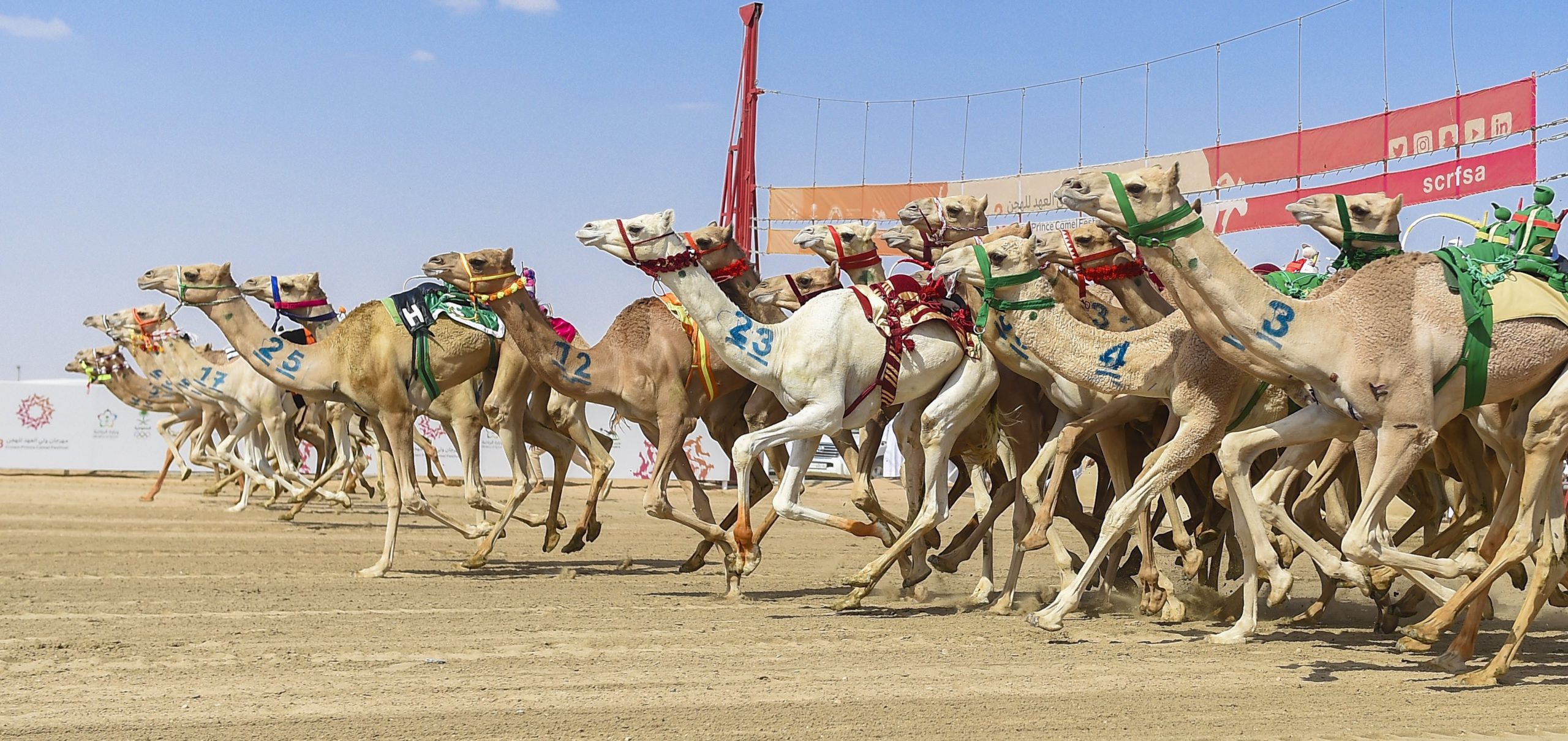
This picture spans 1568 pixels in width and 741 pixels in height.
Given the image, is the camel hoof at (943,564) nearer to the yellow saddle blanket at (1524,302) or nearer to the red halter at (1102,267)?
the red halter at (1102,267)

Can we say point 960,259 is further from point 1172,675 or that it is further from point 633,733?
point 633,733

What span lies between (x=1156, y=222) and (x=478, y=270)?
5.55 metres

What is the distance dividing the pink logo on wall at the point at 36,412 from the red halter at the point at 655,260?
25.7 m

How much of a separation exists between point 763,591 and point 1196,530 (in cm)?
310

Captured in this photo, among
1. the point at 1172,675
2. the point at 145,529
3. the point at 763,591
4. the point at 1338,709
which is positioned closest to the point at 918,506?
the point at 763,591

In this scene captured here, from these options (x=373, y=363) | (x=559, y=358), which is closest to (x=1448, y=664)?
(x=559, y=358)

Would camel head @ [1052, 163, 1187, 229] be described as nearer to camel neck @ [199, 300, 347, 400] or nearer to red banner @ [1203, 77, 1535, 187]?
camel neck @ [199, 300, 347, 400]

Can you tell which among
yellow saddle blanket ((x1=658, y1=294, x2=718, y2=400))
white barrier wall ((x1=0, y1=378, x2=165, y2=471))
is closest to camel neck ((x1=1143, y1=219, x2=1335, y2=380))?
yellow saddle blanket ((x1=658, y1=294, x2=718, y2=400))

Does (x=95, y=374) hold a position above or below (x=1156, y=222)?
above

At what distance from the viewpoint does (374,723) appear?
5.80 m

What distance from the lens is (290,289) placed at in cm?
1370

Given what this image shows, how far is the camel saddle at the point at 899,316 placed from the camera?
9.69 meters

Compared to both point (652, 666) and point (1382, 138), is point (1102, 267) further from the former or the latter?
point (1382, 138)

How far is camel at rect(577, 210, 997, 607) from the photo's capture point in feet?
31.2
